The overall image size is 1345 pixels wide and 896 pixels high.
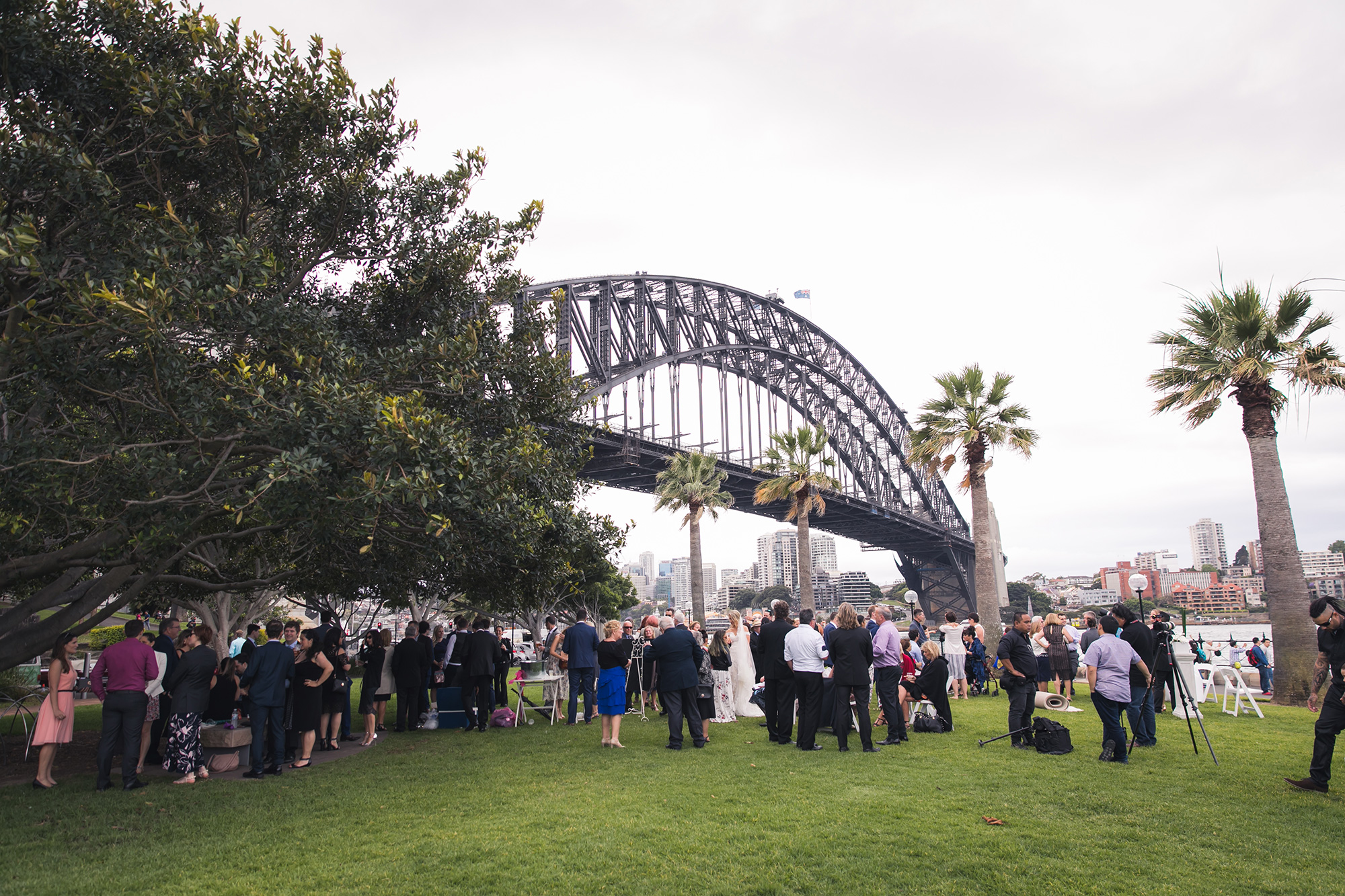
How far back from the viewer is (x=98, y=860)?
5641mm

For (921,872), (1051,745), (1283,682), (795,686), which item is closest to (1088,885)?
(921,872)

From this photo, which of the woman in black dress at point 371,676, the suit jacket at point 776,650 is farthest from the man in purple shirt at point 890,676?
the woman in black dress at point 371,676

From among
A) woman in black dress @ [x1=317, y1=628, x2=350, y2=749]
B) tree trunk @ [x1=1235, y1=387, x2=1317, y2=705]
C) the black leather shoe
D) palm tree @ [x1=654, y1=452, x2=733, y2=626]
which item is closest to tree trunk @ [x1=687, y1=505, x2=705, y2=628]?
palm tree @ [x1=654, y1=452, x2=733, y2=626]

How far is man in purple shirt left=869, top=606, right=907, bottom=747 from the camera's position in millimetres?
10070

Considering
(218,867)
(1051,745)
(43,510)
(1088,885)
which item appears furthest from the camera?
(1051,745)

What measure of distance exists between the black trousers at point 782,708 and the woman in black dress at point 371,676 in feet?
18.3

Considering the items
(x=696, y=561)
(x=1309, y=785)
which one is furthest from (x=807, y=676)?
(x=696, y=561)

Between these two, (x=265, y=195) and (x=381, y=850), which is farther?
(x=265, y=195)

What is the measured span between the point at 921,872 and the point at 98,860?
5.80 meters

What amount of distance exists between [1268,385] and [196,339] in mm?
18889

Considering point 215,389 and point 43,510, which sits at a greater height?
point 215,389

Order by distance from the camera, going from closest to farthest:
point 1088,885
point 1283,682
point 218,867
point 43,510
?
point 1088,885 < point 218,867 < point 43,510 < point 1283,682

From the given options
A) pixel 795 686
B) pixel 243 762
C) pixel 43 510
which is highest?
pixel 43 510

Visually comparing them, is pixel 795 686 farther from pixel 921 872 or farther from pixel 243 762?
pixel 243 762
